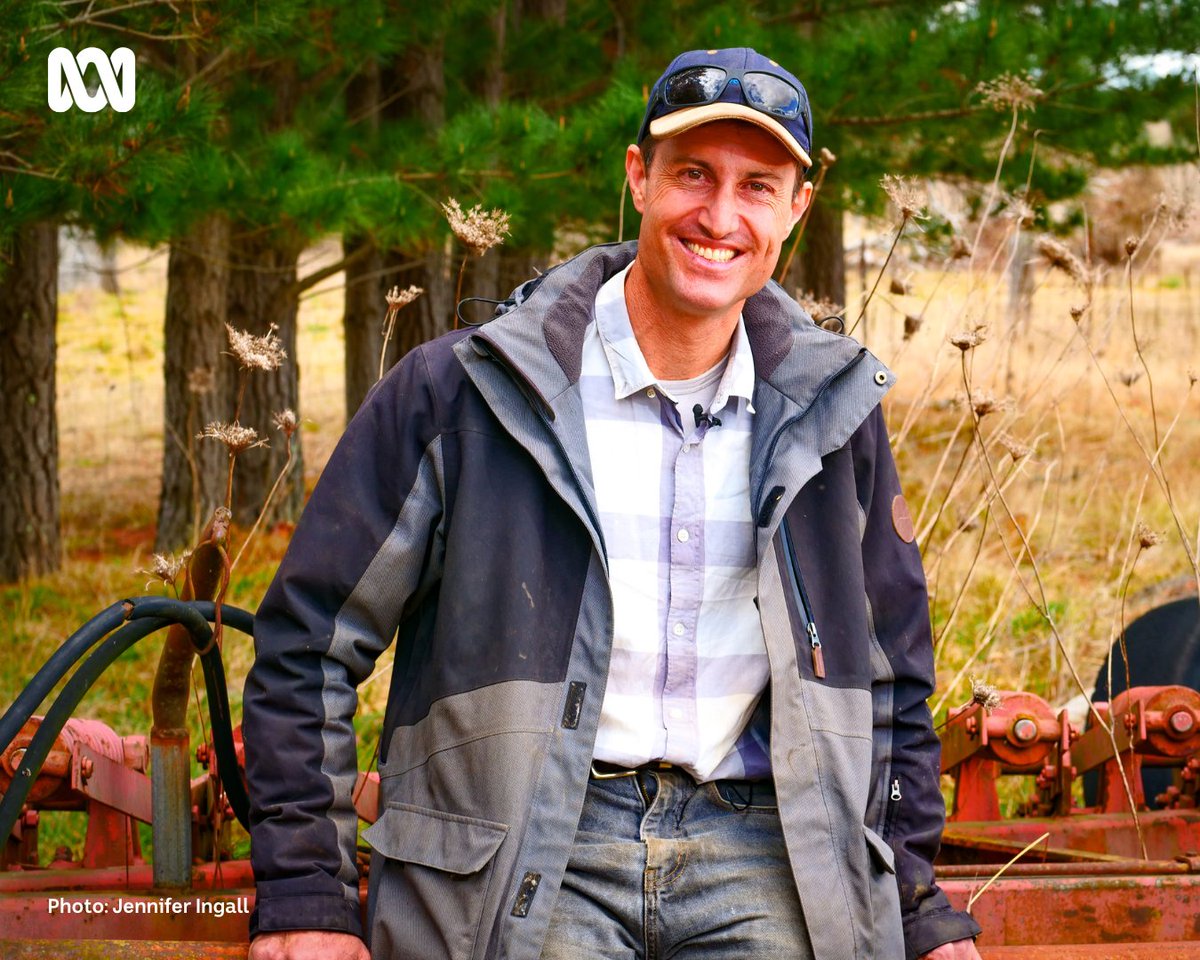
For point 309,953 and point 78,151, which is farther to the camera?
point 78,151

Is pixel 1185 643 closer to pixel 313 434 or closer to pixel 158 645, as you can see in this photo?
pixel 158 645

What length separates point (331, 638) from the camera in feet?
7.25

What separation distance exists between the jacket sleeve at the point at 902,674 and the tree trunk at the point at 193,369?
5.79 metres

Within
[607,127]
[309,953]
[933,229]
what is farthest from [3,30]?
[933,229]

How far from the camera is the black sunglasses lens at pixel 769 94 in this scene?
2.41 m

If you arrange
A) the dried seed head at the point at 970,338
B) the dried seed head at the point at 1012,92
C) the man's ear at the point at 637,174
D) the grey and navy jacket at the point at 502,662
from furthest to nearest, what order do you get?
the dried seed head at the point at 1012,92 → the dried seed head at the point at 970,338 → the man's ear at the point at 637,174 → the grey and navy jacket at the point at 502,662

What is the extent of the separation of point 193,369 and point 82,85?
10.3ft

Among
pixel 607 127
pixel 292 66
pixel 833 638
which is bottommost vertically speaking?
pixel 833 638

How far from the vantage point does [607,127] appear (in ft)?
18.6

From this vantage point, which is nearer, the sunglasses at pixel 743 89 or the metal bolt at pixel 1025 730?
the sunglasses at pixel 743 89

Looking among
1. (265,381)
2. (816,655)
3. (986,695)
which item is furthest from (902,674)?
(265,381)

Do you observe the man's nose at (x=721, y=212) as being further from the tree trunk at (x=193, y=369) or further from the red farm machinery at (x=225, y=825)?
the tree trunk at (x=193, y=369)

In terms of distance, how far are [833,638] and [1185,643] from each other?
2213 millimetres

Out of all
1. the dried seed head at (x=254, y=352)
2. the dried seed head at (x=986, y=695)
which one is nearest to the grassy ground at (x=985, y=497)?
the dried seed head at (x=986, y=695)
